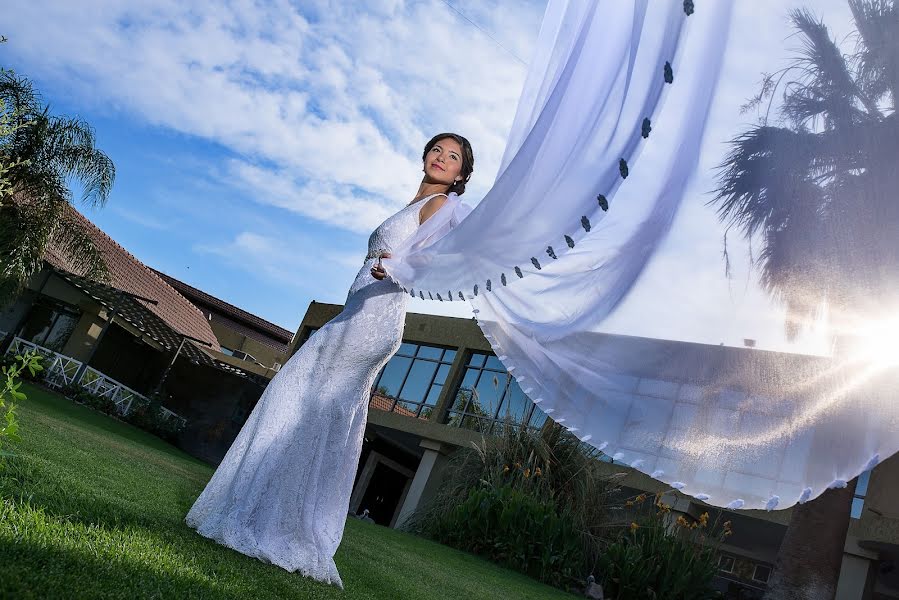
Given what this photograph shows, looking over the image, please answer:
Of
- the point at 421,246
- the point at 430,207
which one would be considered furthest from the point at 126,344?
the point at 421,246

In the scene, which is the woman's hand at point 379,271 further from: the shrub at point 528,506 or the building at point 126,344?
the building at point 126,344

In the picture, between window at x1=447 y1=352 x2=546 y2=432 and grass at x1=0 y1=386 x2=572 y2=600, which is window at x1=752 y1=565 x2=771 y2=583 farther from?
grass at x1=0 y1=386 x2=572 y2=600

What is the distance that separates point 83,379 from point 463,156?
2009 centimetres

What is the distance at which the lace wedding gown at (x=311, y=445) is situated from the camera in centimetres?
331

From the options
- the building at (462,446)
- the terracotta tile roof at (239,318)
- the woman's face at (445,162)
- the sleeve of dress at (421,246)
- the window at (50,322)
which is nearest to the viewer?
the sleeve of dress at (421,246)

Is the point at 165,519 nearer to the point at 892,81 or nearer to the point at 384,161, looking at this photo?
the point at 384,161

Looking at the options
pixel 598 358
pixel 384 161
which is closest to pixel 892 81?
pixel 598 358

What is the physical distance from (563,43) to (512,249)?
67cm

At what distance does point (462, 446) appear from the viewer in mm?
16703

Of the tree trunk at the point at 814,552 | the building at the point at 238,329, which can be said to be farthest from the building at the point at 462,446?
the building at the point at 238,329

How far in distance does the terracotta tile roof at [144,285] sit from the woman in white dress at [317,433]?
866 inches

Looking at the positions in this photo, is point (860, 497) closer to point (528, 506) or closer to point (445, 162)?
point (528, 506)

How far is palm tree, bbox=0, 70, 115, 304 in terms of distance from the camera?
16.4 meters

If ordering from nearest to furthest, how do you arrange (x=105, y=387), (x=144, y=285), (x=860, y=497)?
(x=860, y=497) → (x=105, y=387) → (x=144, y=285)
